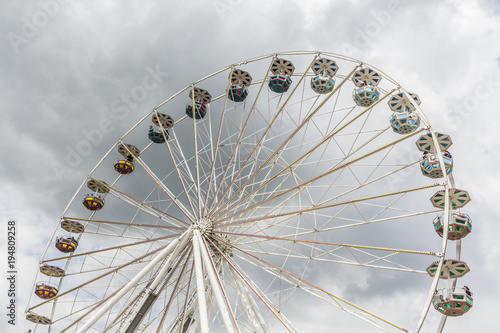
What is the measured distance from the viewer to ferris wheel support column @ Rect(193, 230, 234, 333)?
9281 millimetres

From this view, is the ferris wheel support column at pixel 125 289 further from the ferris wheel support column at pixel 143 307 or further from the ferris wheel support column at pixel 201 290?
the ferris wheel support column at pixel 201 290

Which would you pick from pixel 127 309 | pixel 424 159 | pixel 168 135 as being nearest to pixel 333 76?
pixel 424 159

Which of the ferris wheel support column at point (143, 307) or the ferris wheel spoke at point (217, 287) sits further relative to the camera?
the ferris wheel support column at point (143, 307)

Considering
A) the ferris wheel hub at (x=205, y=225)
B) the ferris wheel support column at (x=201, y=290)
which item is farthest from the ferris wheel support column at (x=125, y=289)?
the ferris wheel hub at (x=205, y=225)

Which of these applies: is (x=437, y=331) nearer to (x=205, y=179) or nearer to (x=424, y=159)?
(x=424, y=159)

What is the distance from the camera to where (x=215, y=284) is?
10.9m

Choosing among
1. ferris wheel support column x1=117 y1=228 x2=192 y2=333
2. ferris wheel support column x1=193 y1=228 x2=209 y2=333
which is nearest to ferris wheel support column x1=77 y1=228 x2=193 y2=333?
ferris wheel support column x1=117 y1=228 x2=192 y2=333

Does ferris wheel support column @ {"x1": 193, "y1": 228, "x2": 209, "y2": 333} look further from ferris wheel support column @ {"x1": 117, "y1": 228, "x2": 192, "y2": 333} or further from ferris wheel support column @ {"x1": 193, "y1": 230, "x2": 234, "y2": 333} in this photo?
ferris wheel support column @ {"x1": 117, "y1": 228, "x2": 192, "y2": 333}

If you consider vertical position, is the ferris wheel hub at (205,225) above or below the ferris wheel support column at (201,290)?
above

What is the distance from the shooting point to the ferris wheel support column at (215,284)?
30.5 feet

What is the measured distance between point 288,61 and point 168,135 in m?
8.03

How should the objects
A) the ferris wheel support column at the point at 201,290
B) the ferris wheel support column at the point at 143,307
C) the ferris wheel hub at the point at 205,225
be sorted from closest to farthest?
1. the ferris wheel support column at the point at 201,290
2. the ferris wheel support column at the point at 143,307
3. the ferris wheel hub at the point at 205,225

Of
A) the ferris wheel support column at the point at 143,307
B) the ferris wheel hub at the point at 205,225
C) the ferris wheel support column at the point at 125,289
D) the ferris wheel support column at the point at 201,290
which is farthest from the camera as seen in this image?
the ferris wheel hub at the point at 205,225

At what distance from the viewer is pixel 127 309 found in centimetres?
1359
